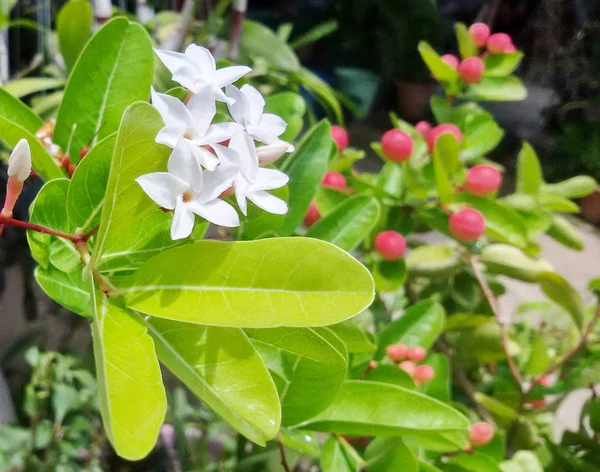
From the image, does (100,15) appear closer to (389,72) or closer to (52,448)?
(52,448)

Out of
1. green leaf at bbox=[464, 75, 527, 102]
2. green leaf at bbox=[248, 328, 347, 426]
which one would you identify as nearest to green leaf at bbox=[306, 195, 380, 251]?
green leaf at bbox=[248, 328, 347, 426]

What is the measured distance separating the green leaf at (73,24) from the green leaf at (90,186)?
1.28ft

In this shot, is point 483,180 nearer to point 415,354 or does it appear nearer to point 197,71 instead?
point 415,354

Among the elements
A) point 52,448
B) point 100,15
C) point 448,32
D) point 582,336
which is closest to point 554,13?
point 448,32

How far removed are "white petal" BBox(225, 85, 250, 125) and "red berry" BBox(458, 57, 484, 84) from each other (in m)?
0.51

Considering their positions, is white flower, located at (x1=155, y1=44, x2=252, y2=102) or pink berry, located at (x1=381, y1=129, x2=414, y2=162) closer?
white flower, located at (x1=155, y1=44, x2=252, y2=102)

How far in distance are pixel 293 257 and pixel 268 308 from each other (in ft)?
0.09

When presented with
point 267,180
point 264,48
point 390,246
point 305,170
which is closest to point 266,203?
point 267,180

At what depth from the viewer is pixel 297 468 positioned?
82cm

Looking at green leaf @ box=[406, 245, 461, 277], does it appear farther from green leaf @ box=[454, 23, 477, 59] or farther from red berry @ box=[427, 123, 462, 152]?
green leaf @ box=[454, 23, 477, 59]

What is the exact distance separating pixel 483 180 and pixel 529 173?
18cm

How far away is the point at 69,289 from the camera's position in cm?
32

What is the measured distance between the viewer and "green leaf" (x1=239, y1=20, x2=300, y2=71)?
90cm

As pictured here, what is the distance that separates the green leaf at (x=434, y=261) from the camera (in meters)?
0.71
